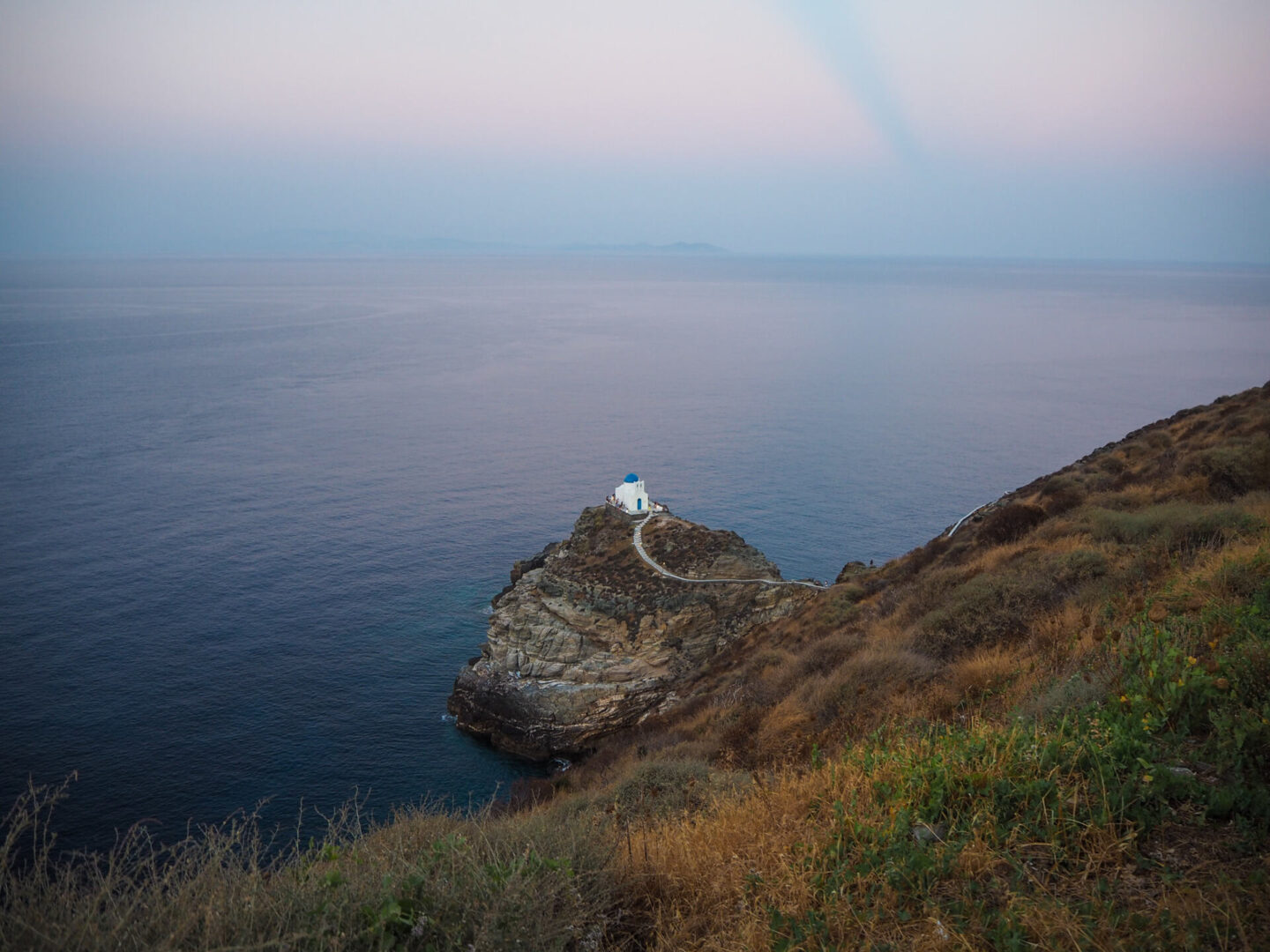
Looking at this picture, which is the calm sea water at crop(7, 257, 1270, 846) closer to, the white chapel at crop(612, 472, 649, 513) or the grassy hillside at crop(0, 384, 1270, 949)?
the white chapel at crop(612, 472, 649, 513)

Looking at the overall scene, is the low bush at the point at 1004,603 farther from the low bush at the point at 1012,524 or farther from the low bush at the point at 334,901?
the low bush at the point at 334,901

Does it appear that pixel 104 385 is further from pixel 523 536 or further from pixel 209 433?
pixel 523 536

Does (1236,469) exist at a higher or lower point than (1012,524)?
higher

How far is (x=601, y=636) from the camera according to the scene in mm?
36188

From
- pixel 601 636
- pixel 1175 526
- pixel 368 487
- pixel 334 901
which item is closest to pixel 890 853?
pixel 334 901

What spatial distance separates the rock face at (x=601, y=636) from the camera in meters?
33.2

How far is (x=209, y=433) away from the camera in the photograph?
71.0 m

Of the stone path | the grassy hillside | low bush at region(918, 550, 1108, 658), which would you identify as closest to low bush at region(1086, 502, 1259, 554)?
low bush at region(918, 550, 1108, 658)

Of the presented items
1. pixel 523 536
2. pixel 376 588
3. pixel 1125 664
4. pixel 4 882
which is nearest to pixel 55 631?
pixel 376 588

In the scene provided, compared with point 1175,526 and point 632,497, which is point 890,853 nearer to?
Answer: point 1175,526

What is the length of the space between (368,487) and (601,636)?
30054mm

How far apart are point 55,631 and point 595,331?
117606 mm

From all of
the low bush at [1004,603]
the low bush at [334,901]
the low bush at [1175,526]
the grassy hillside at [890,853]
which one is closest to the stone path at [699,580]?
the low bush at [1175,526]

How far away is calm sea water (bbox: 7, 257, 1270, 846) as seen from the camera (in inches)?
1220
